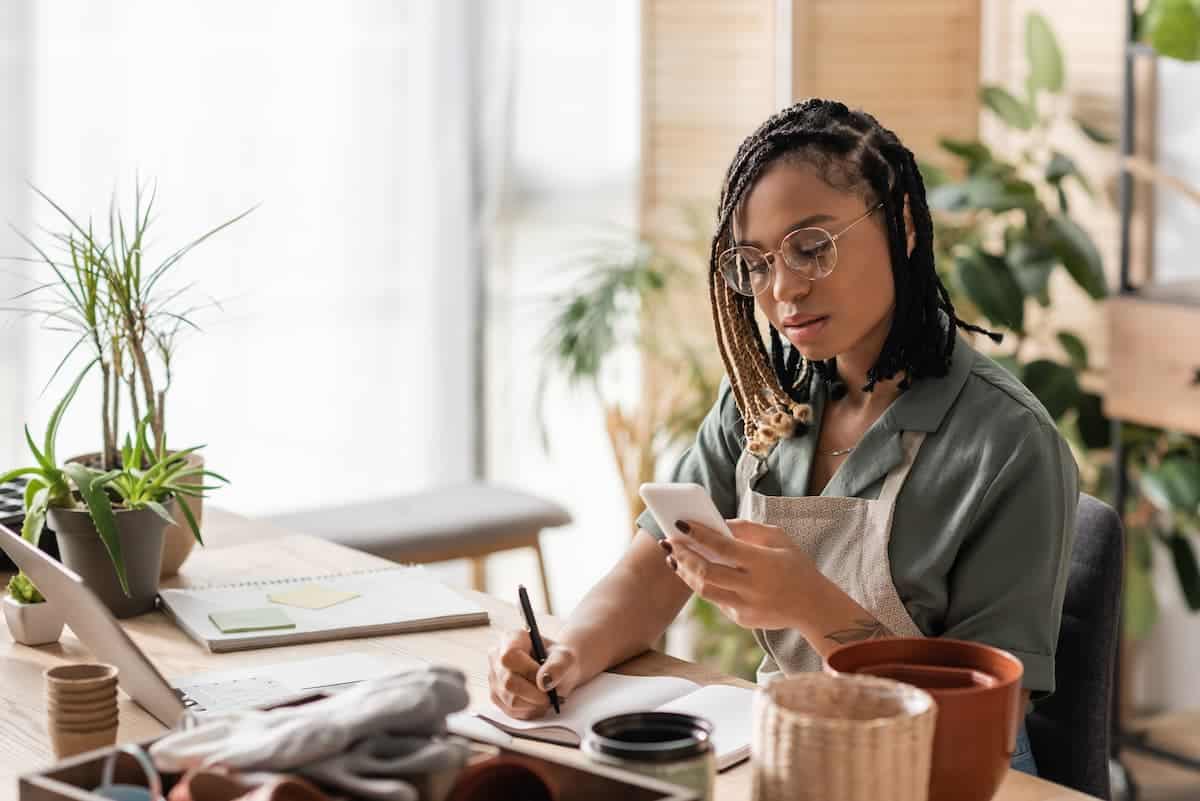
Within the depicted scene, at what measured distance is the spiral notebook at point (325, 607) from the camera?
5.57 feet

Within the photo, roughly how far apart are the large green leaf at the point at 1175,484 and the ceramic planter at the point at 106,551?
6.72 feet

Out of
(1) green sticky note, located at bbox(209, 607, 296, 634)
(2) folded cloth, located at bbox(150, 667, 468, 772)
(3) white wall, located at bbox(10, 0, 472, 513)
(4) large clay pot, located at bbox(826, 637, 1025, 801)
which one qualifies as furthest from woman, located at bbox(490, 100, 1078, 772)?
(3) white wall, located at bbox(10, 0, 472, 513)

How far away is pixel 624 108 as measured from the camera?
4.07 m

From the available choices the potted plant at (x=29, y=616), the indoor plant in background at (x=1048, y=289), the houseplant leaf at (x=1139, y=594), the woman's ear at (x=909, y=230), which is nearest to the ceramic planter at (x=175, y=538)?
the potted plant at (x=29, y=616)

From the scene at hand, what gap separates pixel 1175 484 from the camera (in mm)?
3090

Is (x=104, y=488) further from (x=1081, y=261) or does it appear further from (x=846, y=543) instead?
(x=1081, y=261)

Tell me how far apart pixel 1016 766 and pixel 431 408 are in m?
2.57

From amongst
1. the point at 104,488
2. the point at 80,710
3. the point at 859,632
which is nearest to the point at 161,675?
the point at 80,710

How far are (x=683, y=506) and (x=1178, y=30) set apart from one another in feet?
6.52

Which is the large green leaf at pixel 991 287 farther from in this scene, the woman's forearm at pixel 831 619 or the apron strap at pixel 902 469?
the woman's forearm at pixel 831 619

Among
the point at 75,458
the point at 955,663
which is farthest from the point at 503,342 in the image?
the point at 955,663

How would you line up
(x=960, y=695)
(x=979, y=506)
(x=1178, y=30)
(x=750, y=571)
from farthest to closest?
1. (x=1178, y=30)
2. (x=979, y=506)
3. (x=750, y=571)
4. (x=960, y=695)

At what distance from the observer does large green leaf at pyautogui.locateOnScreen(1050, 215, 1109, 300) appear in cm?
322

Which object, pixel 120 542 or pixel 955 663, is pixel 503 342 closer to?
pixel 120 542
